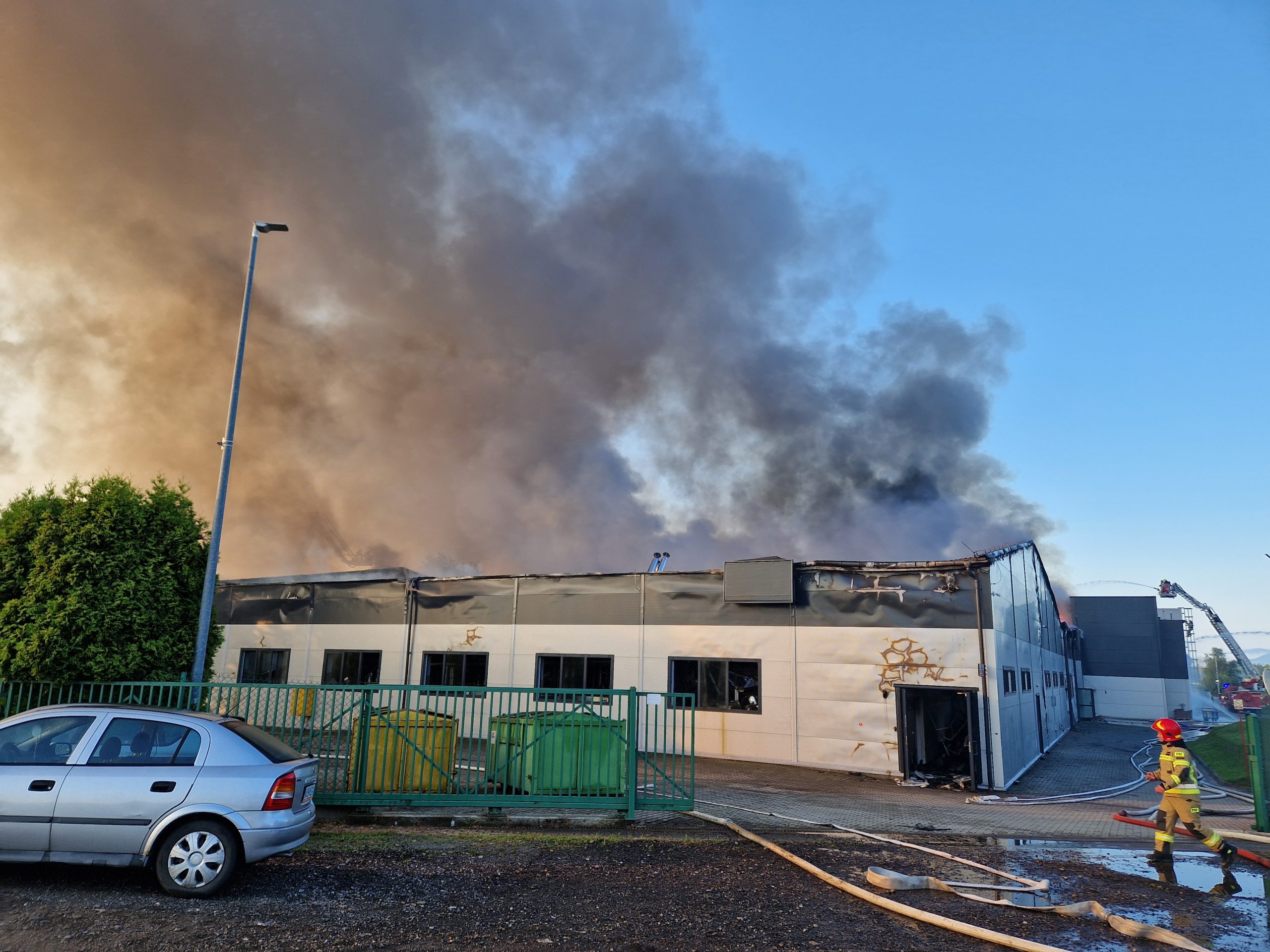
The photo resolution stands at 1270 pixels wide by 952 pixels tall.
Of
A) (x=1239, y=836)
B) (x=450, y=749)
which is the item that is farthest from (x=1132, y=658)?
(x=450, y=749)

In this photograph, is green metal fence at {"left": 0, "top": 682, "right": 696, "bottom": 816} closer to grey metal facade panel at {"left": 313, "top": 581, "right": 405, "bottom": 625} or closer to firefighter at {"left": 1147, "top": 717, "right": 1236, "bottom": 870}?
firefighter at {"left": 1147, "top": 717, "right": 1236, "bottom": 870}

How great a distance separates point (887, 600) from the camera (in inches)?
643

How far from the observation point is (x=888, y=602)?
16.3 metres

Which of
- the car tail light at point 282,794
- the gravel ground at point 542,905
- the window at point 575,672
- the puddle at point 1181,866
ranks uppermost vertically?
the window at point 575,672

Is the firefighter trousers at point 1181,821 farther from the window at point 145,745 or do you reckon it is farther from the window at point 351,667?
the window at point 351,667

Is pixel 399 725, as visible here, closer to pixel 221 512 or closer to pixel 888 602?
pixel 221 512

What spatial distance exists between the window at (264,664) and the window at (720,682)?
13068 millimetres

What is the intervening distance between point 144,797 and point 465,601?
1491 cm

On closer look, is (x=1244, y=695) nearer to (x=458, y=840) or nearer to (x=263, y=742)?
(x=458, y=840)

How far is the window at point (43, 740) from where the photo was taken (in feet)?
21.3

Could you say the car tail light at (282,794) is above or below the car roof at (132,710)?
below

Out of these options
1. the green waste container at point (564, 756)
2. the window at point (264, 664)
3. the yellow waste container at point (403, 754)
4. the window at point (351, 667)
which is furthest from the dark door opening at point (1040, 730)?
the window at point (264, 664)

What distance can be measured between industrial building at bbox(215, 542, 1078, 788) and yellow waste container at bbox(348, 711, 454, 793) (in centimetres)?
482

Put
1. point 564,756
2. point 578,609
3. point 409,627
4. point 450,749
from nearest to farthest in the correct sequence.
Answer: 1. point 564,756
2. point 450,749
3. point 578,609
4. point 409,627
